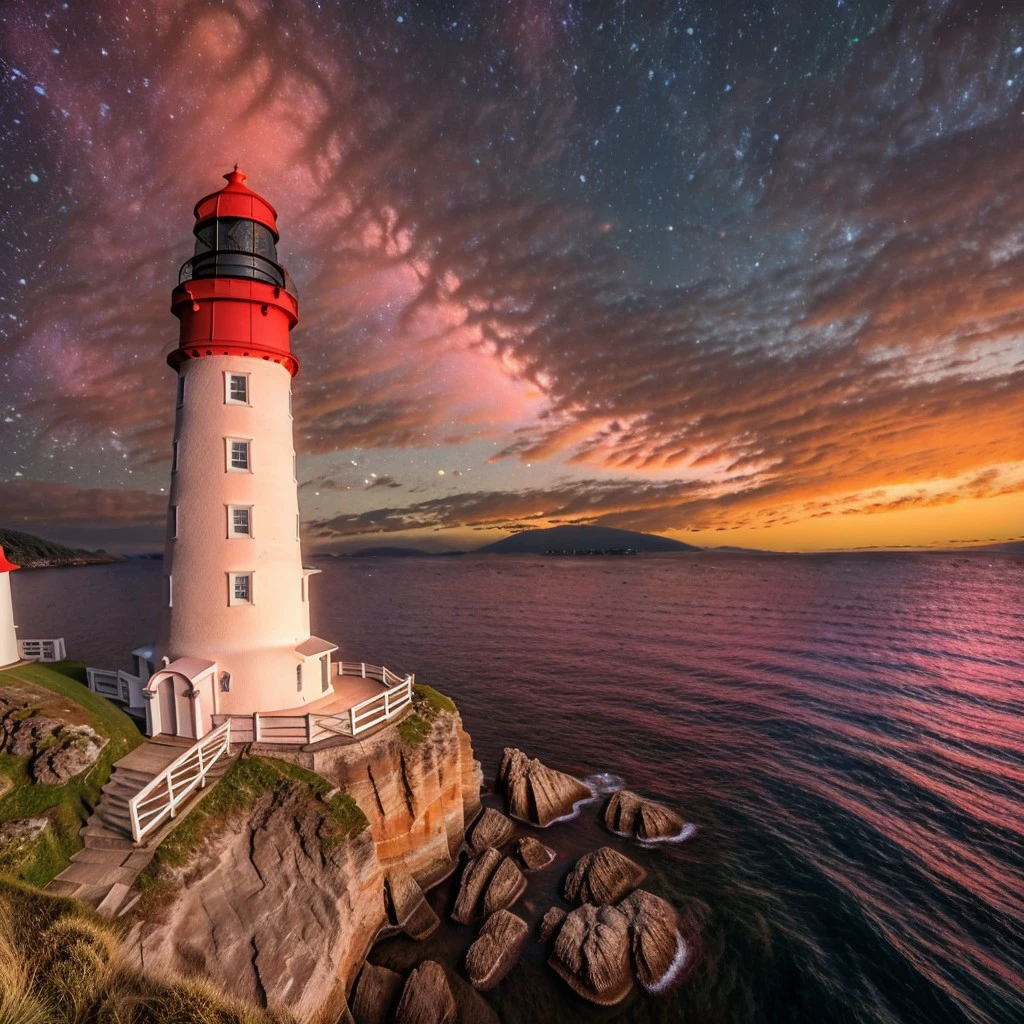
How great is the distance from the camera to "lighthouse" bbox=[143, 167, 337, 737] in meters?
18.3

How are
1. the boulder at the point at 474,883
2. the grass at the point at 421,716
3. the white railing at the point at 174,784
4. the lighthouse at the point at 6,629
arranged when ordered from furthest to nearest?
the lighthouse at the point at 6,629 → the grass at the point at 421,716 → the boulder at the point at 474,883 → the white railing at the point at 174,784

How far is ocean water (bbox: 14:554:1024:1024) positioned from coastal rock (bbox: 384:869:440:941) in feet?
1.75

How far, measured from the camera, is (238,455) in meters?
18.8

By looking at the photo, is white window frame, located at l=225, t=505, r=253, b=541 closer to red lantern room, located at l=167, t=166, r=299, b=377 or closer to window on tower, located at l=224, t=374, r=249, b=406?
window on tower, located at l=224, t=374, r=249, b=406

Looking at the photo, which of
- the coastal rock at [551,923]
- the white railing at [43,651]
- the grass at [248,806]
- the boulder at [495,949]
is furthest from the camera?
the white railing at [43,651]

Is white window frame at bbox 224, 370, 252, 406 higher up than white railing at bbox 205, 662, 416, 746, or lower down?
higher up

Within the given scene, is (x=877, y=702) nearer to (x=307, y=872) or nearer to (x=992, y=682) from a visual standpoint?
(x=992, y=682)

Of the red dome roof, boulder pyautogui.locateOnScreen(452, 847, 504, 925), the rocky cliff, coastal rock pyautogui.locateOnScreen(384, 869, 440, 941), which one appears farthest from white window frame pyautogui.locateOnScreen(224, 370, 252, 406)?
boulder pyautogui.locateOnScreen(452, 847, 504, 925)

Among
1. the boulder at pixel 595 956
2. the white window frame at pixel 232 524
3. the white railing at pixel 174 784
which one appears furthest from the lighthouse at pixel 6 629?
the boulder at pixel 595 956

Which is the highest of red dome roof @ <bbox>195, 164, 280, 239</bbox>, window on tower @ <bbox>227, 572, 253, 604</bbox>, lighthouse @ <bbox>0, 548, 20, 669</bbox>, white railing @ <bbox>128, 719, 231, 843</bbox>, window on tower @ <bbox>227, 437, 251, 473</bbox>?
red dome roof @ <bbox>195, 164, 280, 239</bbox>

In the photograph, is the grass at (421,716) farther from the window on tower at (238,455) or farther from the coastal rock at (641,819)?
→ the window on tower at (238,455)

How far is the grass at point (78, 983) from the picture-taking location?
22.8 feet

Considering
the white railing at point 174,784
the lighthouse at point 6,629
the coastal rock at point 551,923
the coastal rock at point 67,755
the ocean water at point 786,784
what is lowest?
the ocean water at point 786,784

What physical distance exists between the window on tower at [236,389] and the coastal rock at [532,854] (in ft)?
65.1
